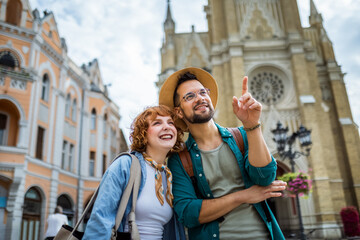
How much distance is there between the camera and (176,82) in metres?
2.53

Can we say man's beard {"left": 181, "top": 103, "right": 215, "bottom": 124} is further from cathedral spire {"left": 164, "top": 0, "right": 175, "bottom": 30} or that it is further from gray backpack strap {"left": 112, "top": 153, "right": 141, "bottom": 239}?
cathedral spire {"left": 164, "top": 0, "right": 175, "bottom": 30}

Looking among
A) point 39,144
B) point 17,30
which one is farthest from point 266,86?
point 17,30

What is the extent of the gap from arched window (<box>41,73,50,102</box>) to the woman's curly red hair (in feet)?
53.5

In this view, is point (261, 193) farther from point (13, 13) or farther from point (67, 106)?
point (67, 106)

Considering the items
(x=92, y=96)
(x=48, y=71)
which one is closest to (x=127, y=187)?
(x=48, y=71)

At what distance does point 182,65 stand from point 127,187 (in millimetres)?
24351

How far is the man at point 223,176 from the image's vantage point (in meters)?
1.90

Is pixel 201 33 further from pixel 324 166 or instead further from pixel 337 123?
pixel 324 166

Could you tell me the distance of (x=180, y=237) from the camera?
2365 mm

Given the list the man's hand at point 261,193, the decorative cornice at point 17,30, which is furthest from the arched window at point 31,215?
the man's hand at point 261,193

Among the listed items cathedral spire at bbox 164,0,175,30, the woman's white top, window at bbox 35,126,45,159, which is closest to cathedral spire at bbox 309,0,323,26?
cathedral spire at bbox 164,0,175,30

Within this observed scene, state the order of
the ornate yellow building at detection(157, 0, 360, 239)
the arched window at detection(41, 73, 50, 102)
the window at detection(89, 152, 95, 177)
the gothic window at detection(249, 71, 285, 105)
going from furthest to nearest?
the window at detection(89, 152, 95, 177), the gothic window at detection(249, 71, 285, 105), the ornate yellow building at detection(157, 0, 360, 239), the arched window at detection(41, 73, 50, 102)

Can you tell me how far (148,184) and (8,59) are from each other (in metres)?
15.9

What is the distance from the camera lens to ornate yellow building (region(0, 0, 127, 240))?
45.3 ft
